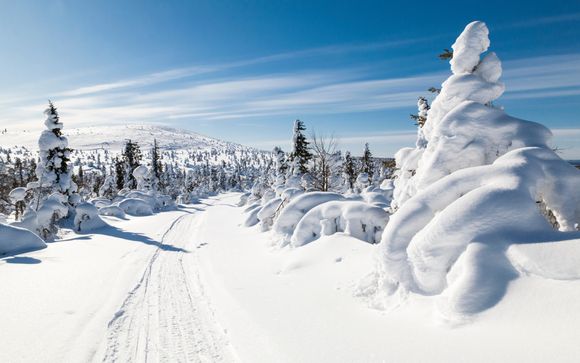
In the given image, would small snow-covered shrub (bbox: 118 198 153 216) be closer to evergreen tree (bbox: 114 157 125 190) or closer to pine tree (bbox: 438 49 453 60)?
evergreen tree (bbox: 114 157 125 190)

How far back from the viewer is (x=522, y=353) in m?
3.49

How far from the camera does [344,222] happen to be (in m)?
11.1

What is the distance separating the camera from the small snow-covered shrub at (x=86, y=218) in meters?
22.1

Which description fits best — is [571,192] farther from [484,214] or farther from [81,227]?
[81,227]

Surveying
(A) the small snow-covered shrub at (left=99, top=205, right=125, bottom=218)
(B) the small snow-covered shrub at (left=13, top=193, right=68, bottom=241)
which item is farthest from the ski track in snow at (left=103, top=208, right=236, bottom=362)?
(A) the small snow-covered shrub at (left=99, top=205, right=125, bottom=218)

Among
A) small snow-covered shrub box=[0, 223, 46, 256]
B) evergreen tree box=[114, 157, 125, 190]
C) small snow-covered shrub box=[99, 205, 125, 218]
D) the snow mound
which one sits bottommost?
small snow-covered shrub box=[99, 205, 125, 218]

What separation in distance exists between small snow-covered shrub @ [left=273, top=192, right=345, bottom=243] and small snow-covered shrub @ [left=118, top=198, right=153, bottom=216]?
26014 mm

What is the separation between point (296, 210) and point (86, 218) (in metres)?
16.7

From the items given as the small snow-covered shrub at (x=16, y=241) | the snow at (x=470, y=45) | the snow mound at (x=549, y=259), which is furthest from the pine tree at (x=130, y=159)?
the snow mound at (x=549, y=259)

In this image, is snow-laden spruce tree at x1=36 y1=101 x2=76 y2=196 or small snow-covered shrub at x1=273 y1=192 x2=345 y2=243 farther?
snow-laden spruce tree at x1=36 y1=101 x2=76 y2=196

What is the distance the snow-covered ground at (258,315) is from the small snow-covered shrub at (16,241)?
56.6 inches

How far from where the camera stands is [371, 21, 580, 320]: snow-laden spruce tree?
4582 millimetres

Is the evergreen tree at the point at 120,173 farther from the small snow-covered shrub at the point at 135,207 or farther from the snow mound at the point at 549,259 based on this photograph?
the snow mound at the point at 549,259

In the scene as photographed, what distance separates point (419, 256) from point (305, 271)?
430cm
